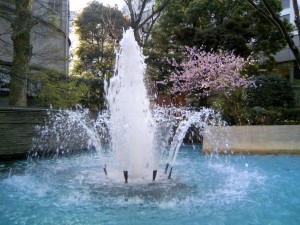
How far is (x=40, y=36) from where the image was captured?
16703 millimetres

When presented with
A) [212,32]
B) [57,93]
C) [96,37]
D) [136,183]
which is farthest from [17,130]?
[96,37]

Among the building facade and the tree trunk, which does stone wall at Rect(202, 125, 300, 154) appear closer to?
the building facade

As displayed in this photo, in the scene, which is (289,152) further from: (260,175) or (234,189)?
(234,189)

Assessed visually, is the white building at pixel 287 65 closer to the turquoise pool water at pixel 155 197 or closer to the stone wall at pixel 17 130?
the turquoise pool water at pixel 155 197

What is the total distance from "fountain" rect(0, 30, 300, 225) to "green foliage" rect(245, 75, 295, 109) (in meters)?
4.32

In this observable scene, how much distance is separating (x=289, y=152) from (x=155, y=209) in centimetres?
790

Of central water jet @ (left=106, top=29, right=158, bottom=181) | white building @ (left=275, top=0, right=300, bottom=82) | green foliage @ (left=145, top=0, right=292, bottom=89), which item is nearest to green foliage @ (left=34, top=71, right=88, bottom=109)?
central water jet @ (left=106, top=29, right=158, bottom=181)

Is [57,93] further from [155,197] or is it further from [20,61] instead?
[155,197]

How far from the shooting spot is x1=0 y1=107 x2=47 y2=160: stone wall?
9891mm

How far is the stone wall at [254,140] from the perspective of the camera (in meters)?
11.7

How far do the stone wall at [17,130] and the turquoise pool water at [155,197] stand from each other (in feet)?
4.71

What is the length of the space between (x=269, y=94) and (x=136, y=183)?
1008cm

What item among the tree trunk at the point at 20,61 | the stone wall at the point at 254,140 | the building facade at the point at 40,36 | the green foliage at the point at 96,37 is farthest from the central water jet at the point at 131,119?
the green foliage at the point at 96,37

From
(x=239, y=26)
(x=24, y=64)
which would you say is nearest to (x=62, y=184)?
(x=24, y=64)
